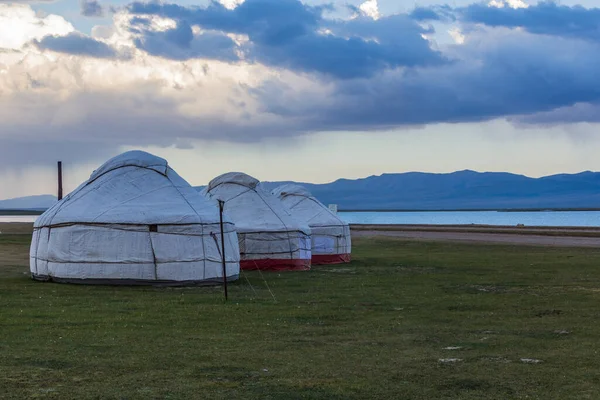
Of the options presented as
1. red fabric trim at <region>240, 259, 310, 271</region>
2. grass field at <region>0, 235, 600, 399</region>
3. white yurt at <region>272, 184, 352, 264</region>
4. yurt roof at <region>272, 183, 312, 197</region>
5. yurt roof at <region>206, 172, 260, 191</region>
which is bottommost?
grass field at <region>0, 235, 600, 399</region>

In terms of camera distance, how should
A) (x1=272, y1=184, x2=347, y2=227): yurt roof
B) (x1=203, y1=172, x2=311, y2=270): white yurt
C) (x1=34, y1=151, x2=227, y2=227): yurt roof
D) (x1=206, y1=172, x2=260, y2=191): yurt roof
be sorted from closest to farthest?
(x1=34, y1=151, x2=227, y2=227): yurt roof, (x1=203, y1=172, x2=311, y2=270): white yurt, (x1=206, y1=172, x2=260, y2=191): yurt roof, (x1=272, y1=184, x2=347, y2=227): yurt roof

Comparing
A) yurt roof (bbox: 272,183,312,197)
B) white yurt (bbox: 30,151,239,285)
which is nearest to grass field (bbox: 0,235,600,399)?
white yurt (bbox: 30,151,239,285)

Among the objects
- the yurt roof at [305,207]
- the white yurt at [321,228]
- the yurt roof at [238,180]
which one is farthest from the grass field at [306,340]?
the yurt roof at [305,207]

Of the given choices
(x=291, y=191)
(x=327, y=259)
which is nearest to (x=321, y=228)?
(x=327, y=259)

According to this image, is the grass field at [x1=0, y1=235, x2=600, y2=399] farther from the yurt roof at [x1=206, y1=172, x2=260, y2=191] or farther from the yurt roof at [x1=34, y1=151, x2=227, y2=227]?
the yurt roof at [x1=206, y1=172, x2=260, y2=191]

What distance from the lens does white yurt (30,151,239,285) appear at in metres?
22.0

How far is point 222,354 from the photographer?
472 inches

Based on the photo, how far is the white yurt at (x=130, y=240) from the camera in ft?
72.3

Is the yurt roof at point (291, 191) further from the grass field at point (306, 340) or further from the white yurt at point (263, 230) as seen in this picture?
the grass field at point (306, 340)

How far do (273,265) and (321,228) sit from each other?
537 centimetres

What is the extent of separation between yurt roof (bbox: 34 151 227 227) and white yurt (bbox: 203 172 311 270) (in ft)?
14.4

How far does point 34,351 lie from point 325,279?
45.5 ft

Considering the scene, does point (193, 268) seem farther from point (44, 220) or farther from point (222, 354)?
point (222, 354)

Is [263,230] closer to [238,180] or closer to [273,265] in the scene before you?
[273,265]
